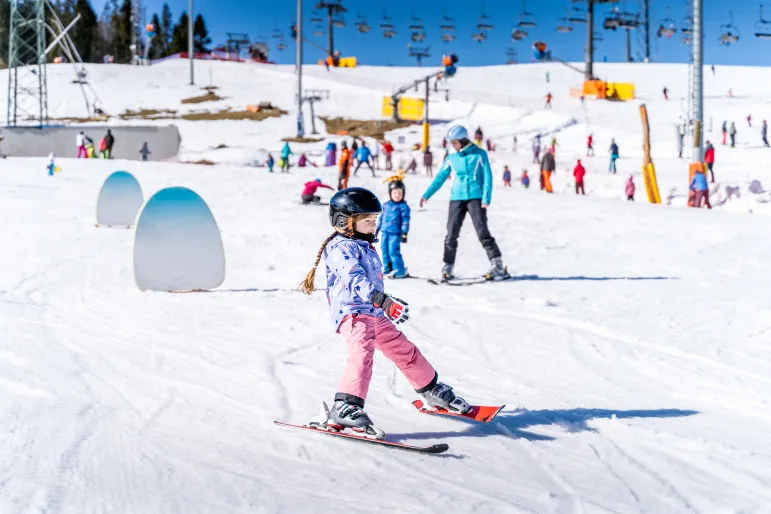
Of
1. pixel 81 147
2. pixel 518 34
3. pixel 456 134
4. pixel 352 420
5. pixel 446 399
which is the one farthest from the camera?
pixel 518 34

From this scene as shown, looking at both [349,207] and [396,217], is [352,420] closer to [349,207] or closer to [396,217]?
[349,207]

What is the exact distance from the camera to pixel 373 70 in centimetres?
7025

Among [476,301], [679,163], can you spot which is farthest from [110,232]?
[679,163]

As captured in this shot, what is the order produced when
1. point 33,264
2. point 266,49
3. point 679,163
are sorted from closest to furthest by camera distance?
point 33,264 → point 679,163 → point 266,49

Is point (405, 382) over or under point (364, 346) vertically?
under

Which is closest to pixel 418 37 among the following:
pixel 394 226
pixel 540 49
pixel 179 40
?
pixel 540 49

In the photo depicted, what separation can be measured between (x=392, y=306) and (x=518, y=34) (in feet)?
226

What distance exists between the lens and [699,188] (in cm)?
1950

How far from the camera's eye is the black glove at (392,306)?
11.1 feet

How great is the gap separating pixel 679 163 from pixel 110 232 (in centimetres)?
2180

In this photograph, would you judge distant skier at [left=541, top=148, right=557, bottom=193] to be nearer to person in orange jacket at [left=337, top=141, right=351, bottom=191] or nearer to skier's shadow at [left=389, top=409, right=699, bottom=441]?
person in orange jacket at [left=337, top=141, right=351, bottom=191]

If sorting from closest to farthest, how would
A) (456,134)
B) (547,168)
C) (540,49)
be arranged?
(456,134) < (547,168) < (540,49)

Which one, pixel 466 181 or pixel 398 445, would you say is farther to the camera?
pixel 466 181

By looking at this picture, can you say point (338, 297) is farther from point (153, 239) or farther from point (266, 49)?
point (266, 49)
